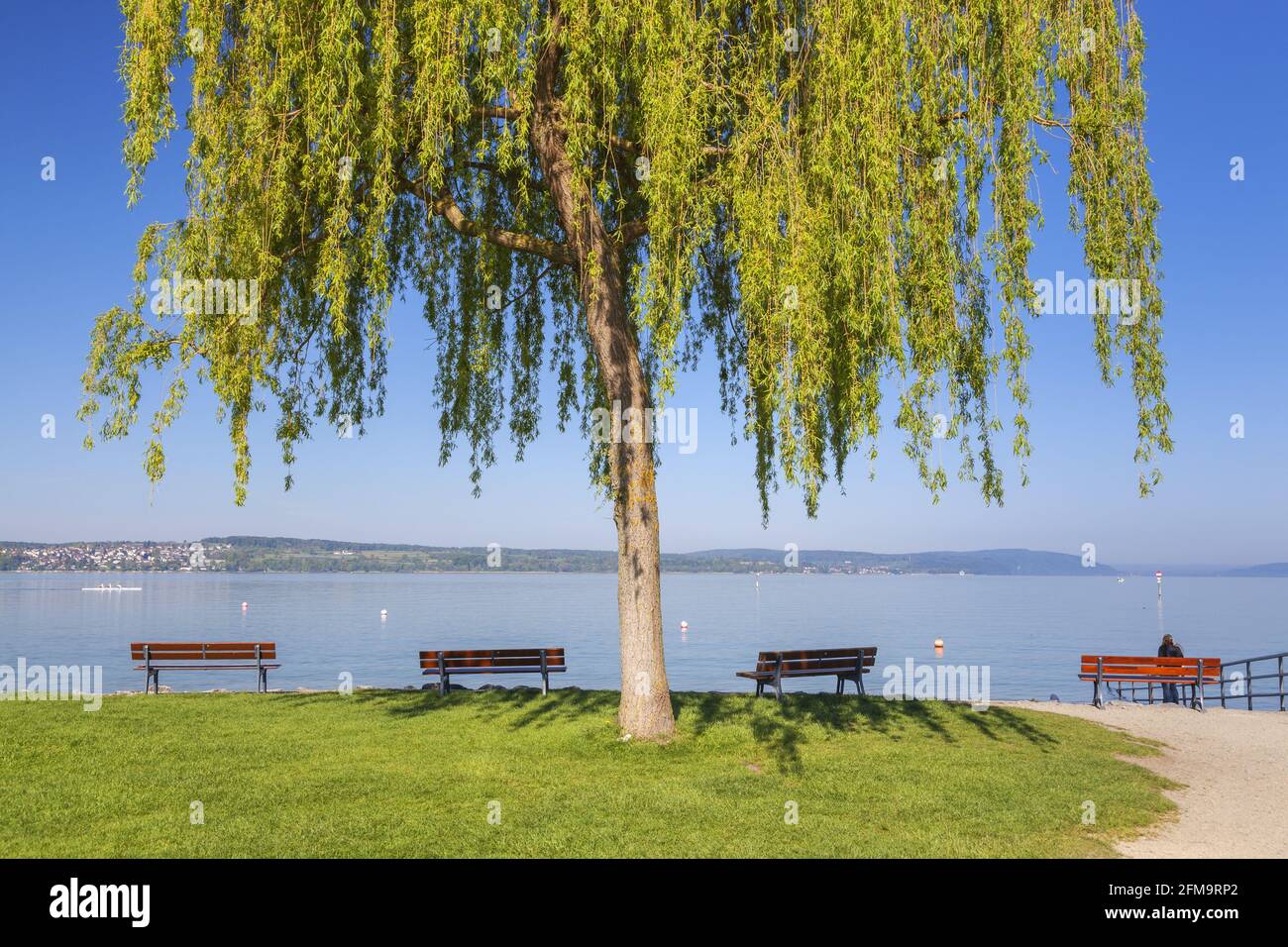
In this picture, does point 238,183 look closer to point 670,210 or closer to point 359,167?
point 359,167

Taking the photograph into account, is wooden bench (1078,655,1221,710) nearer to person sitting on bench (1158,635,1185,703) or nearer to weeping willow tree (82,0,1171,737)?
person sitting on bench (1158,635,1185,703)

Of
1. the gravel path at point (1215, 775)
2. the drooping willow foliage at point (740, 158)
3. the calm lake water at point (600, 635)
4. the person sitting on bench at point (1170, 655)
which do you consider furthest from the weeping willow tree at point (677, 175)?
the calm lake water at point (600, 635)

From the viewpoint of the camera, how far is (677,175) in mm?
9430

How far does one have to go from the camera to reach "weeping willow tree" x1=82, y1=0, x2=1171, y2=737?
30.1ft

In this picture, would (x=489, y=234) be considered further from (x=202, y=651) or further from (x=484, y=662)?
(x=202, y=651)

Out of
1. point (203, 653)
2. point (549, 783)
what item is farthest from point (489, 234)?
point (203, 653)

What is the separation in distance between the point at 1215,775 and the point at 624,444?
296 inches

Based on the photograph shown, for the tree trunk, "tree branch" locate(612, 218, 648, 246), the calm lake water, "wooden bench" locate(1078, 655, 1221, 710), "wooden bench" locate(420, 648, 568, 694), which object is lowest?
the calm lake water

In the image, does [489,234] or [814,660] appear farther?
[814,660]

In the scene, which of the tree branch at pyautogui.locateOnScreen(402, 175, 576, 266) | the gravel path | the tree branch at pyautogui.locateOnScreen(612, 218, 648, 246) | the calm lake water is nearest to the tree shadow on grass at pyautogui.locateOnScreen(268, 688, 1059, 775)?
the gravel path

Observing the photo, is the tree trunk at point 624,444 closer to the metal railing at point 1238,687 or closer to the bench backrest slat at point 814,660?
the bench backrest slat at point 814,660

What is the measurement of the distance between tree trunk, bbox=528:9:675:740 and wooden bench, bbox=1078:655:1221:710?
9.33 metres
